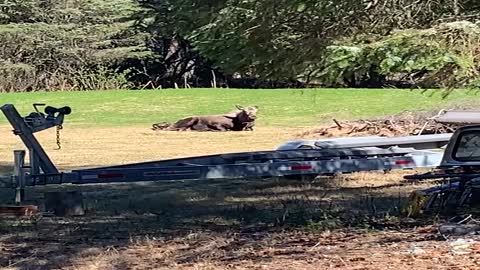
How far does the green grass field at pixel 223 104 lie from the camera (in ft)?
87.2

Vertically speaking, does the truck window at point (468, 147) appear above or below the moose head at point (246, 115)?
above

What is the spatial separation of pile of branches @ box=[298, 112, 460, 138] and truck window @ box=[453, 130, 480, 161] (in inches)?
269

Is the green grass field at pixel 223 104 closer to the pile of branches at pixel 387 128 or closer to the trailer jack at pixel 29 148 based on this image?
the pile of branches at pixel 387 128

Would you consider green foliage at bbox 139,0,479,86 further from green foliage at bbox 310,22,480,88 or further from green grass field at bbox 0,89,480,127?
green grass field at bbox 0,89,480,127

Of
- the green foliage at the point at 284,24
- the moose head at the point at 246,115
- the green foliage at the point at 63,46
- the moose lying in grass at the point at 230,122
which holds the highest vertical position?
the green foliage at the point at 284,24

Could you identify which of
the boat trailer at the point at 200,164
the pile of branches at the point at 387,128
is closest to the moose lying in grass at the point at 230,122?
the pile of branches at the point at 387,128

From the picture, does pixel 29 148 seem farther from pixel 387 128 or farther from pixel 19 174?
pixel 387 128

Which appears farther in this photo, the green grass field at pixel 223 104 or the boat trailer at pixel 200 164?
the green grass field at pixel 223 104

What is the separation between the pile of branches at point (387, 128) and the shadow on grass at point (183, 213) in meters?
5.04

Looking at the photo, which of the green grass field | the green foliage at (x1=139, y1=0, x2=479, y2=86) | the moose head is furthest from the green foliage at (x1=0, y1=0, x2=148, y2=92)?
the green foliage at (x1=139, y1=0, x2=479, y2=86)

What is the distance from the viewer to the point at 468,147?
9.71 metres

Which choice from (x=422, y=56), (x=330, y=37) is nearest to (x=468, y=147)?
(x=330, y=37)

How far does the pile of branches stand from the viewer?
17156 mm

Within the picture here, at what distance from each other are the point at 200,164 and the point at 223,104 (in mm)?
20428
